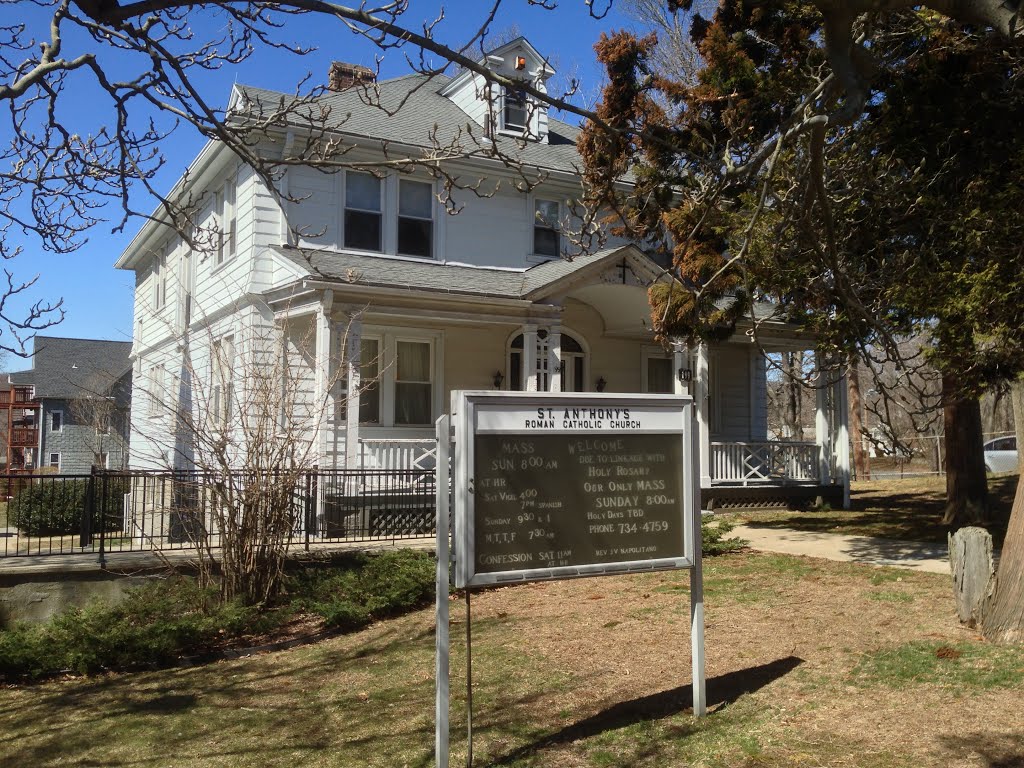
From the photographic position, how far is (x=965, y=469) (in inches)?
578

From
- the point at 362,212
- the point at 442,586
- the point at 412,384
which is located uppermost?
the point at 362,212

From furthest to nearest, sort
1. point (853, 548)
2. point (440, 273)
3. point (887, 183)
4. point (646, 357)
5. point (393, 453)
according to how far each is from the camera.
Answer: point (646, 357)
point (440, 273)
point (393, 453)
point (853, 548)
point (887, 183)

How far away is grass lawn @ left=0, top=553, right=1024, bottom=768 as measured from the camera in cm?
500

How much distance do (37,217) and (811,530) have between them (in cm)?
1169

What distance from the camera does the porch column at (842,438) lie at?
730 inches

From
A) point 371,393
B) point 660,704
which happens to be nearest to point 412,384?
point 371,393

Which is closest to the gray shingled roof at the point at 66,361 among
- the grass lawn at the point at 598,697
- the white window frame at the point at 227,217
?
the white window frame at the point at 227,217

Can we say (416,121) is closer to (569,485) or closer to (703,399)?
(703,399)

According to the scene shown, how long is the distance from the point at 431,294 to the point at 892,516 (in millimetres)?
9165

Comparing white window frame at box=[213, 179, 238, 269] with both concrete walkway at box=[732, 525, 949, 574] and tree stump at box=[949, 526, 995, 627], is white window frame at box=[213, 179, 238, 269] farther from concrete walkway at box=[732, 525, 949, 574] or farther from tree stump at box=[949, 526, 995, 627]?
tree stump at box=[949, 526, 995, 627]

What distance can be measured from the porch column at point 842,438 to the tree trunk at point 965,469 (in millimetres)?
3600

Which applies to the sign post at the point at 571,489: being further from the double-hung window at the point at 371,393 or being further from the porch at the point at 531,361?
the double-hung window at the point at 371,393

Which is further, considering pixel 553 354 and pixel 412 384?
pixel 412 384

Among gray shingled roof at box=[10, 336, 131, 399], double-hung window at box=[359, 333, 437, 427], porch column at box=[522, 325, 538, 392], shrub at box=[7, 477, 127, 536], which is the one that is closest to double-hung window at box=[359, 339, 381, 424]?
double-hung window at box=[359, 333, 437, 427]
